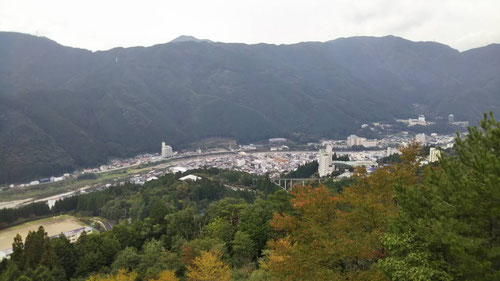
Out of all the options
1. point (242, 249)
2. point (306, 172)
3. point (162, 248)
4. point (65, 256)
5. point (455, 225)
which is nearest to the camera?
point (455, 225)

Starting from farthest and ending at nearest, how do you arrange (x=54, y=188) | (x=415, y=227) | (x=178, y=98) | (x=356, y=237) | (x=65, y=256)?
(x=178, y=98), (x=54, y=188), (x=65, y=256), (x=356, y=237), (x=415, y=227)

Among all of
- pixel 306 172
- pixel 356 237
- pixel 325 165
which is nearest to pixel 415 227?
pixel 356 237

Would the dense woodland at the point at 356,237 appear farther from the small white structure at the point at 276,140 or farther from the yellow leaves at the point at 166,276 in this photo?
the small white structure at the point at 276,140

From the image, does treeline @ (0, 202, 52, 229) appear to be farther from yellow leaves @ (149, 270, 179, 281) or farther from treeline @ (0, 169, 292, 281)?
yellow leaves @ (149, 270, 179, 281)

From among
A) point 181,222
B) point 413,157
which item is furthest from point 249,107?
point 413,157

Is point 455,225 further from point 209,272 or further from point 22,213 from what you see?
point 22,213

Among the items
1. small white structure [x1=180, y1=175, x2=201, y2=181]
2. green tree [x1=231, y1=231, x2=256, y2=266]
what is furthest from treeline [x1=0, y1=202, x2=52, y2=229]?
green tree [x1=231, y1=231, x2=256, y2=266]

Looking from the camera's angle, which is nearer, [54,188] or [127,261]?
[127,261]
